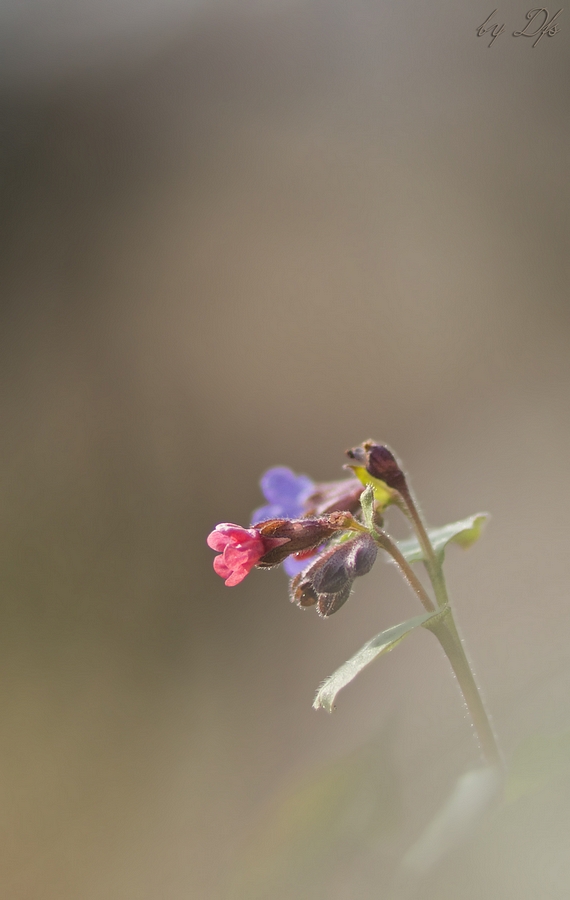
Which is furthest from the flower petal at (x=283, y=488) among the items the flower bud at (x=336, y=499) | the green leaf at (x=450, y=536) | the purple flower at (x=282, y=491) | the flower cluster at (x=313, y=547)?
the flower cluster at (x=313, y=547)

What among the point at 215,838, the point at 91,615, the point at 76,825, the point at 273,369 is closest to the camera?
the point at 215,838

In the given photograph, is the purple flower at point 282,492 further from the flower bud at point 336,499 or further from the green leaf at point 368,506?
the green leaf at point 368,506

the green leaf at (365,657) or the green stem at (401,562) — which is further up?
the green stem at (401,562)

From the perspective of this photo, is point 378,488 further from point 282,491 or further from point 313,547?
point 282,491

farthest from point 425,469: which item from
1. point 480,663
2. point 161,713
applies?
point 161,713

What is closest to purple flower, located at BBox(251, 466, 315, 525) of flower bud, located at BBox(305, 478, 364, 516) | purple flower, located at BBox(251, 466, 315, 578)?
purple flower, located at BBox(251, 466, 315, 578)

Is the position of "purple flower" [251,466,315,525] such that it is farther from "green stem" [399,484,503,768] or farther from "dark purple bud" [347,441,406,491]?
"green stem" [399,484,503,768]

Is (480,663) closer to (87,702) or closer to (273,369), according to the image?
(87,702)

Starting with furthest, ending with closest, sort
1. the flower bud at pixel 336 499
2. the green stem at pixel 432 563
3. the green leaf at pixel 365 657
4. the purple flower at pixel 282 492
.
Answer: the purple flower at pixel 282 492 → the flower bud at pixel 336 499 → the green stem at pixel 432 563 → the green leaf at pixel 365 657
